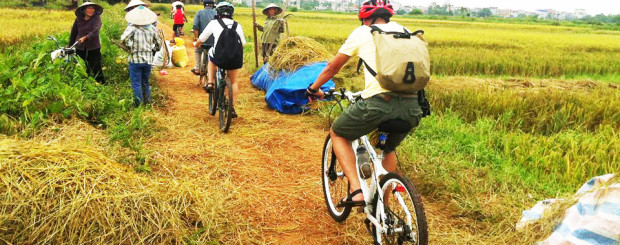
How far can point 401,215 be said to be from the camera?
2.59 metres

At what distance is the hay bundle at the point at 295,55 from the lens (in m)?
7.11

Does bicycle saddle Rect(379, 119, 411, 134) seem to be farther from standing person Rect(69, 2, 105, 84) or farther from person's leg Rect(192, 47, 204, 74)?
person's leg Rect(192, 47, 204, 74)

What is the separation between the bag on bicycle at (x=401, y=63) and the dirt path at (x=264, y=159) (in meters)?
1.34

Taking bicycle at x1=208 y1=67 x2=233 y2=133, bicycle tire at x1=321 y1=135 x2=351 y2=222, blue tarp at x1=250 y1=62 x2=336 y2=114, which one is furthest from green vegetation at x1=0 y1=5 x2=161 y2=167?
blue tarp at x1=250 y1=62 x2=336 y2=114

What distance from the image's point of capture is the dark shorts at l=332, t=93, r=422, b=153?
266cm

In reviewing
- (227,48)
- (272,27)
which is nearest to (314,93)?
(227,48)

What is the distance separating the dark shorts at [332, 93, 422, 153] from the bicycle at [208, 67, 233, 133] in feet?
9.26

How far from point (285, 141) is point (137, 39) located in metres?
2.37

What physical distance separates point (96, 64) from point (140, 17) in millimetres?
1629

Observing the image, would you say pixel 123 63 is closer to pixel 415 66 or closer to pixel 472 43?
pixel 415 66

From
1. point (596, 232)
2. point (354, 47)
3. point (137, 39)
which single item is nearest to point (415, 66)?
point (354, 47)

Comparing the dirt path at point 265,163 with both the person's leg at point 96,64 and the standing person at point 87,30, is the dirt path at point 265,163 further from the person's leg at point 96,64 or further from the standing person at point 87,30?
the standing person at point 87,30

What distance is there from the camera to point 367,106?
2.70 metres

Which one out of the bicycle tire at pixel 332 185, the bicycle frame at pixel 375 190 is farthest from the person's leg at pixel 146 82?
the bicycle frame at pixel 375 190
